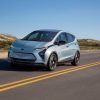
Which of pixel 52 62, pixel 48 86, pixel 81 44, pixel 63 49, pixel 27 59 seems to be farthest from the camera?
pixel 81 44

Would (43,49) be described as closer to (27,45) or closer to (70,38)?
(27,45)

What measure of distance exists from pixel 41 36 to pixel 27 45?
1533 millimetres

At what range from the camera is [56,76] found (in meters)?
13.5

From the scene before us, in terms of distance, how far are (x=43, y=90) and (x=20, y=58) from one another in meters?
4.70

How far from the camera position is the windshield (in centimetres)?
1591

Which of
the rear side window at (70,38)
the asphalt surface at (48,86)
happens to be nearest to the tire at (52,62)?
the asphalt surface at (48,86)

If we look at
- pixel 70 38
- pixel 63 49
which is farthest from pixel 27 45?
pixel 70 38

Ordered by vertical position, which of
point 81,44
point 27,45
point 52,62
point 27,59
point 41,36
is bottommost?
point 81,44

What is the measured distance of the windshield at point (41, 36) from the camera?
1591 centimetres

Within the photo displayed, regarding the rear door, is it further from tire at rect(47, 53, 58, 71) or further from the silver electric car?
tire at rect(47, 53, 58, 71)

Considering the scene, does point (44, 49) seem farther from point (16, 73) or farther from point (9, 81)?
point (9, 81)

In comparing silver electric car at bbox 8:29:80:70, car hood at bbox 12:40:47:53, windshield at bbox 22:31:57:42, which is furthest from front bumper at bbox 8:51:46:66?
windshield at bbox 22:31:57:42

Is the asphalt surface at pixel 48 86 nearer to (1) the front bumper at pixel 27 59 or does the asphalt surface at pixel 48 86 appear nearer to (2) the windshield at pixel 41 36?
(1) the front bumper at pixel 27 59

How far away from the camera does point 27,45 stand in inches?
581
